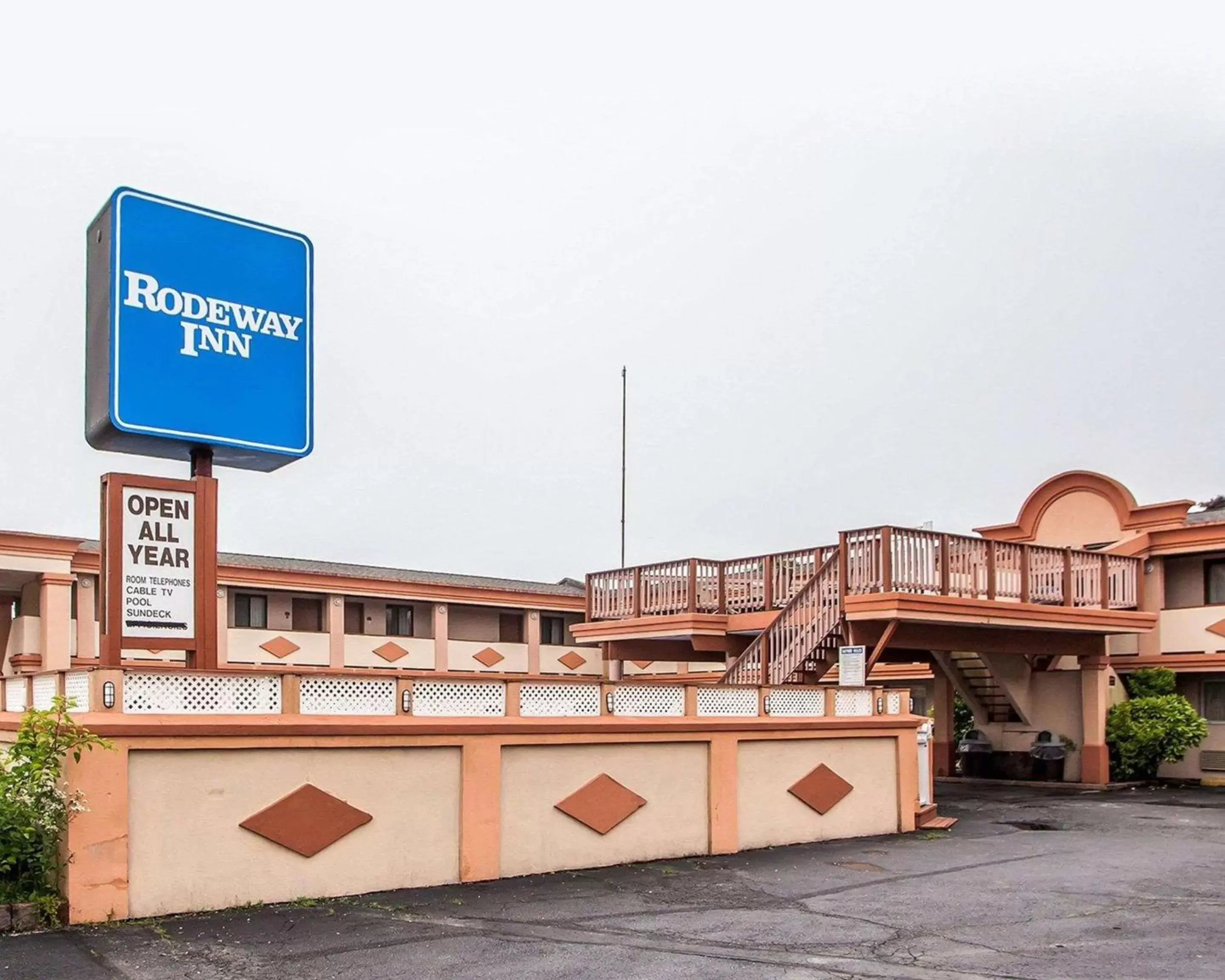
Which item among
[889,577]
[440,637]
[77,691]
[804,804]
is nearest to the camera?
[77,691]

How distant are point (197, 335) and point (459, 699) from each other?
4.80m

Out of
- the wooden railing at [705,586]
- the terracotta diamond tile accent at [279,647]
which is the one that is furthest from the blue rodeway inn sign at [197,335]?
the terracotta diamond tile accent at [279,647]

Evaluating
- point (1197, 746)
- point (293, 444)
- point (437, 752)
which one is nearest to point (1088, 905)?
point (437, 752)

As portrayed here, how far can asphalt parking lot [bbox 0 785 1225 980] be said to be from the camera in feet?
34.6

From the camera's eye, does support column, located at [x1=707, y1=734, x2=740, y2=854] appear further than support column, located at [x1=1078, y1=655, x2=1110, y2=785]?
No

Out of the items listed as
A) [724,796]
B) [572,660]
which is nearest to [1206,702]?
[724,796]

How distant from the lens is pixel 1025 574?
82.4 feet

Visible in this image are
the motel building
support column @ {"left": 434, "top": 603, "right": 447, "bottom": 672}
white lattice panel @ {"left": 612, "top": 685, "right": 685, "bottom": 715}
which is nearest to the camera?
the motel building

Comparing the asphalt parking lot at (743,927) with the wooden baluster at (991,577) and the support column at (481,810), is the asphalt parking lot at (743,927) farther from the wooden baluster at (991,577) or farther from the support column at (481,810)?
the wooden baluster at (991,577)

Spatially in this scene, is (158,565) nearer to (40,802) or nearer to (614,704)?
(40,802)

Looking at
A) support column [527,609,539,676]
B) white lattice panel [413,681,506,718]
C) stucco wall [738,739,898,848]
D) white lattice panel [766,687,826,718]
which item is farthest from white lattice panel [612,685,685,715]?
support column [527,609,539,676]

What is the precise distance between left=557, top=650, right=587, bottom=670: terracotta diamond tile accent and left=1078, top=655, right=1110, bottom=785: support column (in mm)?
19175

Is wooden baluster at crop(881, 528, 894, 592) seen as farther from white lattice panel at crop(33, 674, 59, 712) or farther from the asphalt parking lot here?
white lattice panel at crop(33, 674, 59, 712)

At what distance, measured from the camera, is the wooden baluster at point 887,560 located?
2247cm
